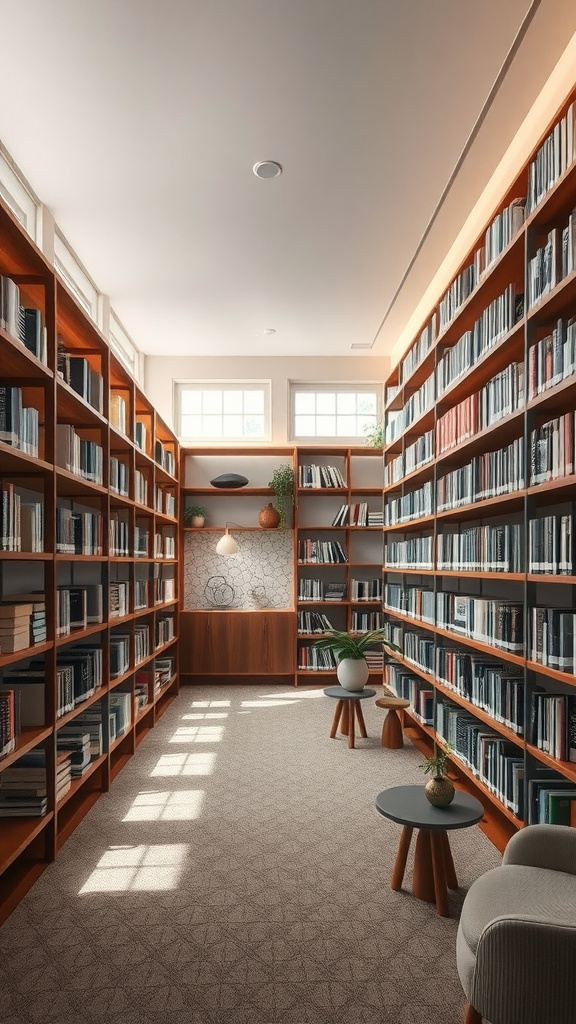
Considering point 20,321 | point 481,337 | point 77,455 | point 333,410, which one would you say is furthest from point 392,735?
point 333,410

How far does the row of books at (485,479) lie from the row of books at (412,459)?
52 centimetres

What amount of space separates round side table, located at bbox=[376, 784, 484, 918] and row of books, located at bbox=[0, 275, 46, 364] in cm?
231

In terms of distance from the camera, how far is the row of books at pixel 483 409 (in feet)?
10.5

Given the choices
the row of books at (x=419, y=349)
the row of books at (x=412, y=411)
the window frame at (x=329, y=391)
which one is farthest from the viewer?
the window frame at (x=329, y=391)

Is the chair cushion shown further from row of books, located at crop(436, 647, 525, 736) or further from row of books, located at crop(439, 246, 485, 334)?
row of books, located at crop(439, 246, 485, 334)

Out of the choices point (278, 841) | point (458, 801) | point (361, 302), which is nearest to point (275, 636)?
point (361, 302)

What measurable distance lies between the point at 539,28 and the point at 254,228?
2288mm

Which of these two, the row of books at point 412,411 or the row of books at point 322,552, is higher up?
the row of books at point 412,411

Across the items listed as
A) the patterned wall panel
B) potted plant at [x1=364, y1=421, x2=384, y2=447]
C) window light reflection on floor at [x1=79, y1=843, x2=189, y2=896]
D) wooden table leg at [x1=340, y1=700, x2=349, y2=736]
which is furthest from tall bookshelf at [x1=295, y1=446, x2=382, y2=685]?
window light reflection on floor at [x1=79, y1=843, x2=189, y2=896]

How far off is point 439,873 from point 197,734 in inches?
119

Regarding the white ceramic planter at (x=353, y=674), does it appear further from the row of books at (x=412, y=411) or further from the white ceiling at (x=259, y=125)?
the white ceiling at (x=259, y=125)

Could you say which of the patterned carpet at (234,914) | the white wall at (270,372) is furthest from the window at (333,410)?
the patterned carpet at (234,914)

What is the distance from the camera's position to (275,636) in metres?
7.46

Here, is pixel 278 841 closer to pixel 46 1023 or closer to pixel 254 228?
pixel 46 1023
